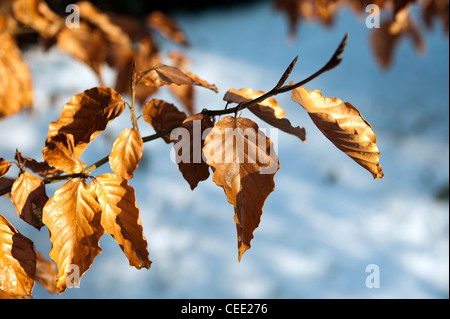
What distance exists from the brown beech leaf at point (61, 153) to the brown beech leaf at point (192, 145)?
0.42ft

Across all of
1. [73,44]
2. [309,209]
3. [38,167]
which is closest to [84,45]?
[73,44]

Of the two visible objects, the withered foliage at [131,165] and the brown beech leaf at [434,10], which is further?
the brown beech leaf at [434,10]

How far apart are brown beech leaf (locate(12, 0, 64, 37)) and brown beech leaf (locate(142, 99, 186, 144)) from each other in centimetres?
64

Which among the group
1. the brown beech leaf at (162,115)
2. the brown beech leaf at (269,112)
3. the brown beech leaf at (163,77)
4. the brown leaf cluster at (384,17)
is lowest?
the brown beech leaf at (269,112)

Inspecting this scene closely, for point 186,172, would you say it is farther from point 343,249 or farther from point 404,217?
point 404,217

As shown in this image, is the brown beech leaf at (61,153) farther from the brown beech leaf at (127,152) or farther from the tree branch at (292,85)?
the tree branch at (292,85)

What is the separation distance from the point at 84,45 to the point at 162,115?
0.58 metres

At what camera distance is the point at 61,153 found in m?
0.49

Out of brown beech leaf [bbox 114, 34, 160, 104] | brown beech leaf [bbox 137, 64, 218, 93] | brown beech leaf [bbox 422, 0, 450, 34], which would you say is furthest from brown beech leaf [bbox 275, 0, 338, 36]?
brown beech leaf [bbox 137, 64, 218, 93]

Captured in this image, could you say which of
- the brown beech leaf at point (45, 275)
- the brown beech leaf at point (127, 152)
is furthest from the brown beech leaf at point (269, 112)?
the brown beech leaf at point (45, 275)

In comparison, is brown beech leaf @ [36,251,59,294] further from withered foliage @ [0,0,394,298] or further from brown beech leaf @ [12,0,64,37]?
brown beech leaf @ [12,0,64,37]

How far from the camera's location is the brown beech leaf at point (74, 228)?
0.46m

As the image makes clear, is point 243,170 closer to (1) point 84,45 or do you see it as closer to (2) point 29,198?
(2) point 29,198

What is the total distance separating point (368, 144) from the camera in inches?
17.2
